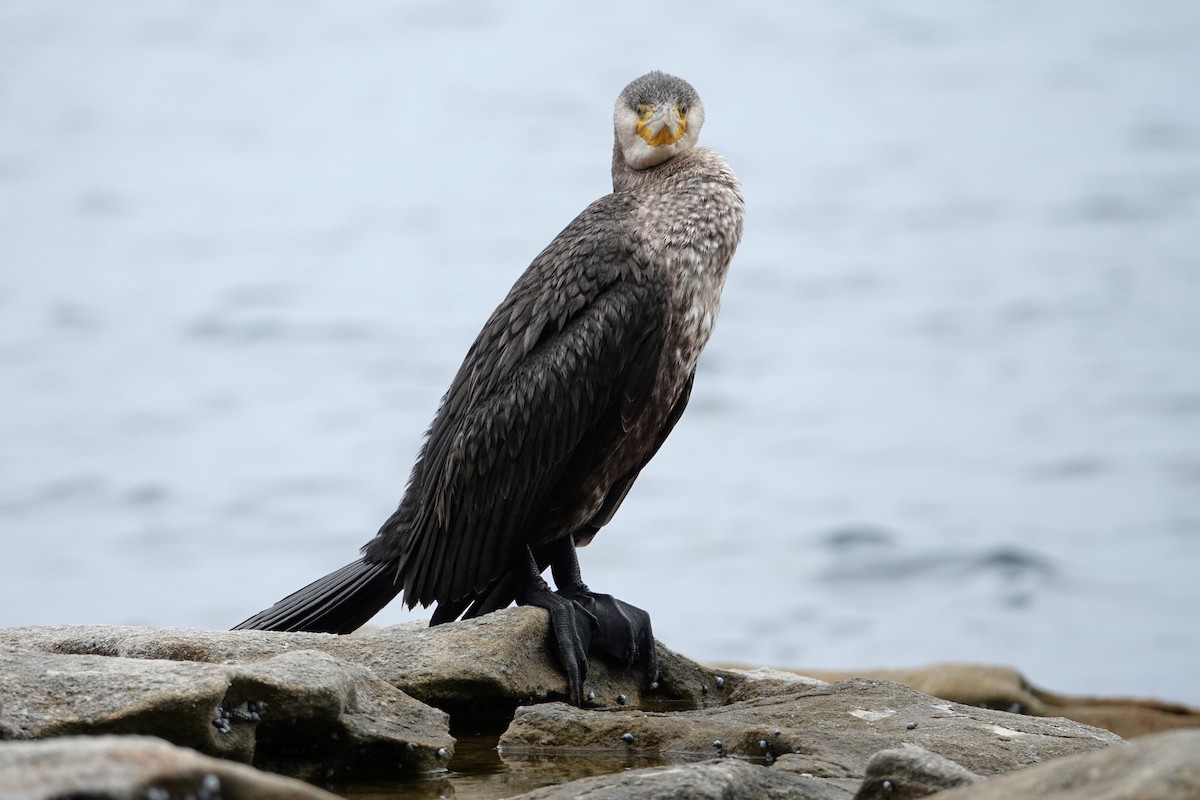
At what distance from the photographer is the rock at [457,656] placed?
3.87 m

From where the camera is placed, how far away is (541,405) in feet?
15.5

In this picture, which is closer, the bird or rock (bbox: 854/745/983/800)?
rock (bbox: 854/745/983/800)

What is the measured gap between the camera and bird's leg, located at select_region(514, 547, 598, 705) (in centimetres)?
440

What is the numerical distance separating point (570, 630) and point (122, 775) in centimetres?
246

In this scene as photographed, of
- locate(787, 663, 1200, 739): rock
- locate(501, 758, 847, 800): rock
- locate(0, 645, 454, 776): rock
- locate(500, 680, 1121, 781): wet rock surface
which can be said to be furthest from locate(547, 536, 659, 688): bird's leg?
locate(787, 663, 1200, 739): rock

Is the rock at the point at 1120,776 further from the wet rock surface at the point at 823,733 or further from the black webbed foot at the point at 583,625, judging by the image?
the black webbed foot at the point at 583,625

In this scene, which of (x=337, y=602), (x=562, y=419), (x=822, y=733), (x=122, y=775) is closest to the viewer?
(x=122, y=775)

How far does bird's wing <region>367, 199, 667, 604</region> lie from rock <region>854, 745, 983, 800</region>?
196 cm

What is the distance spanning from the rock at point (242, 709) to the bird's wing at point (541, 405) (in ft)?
3.54

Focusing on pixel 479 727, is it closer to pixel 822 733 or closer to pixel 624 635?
pixel 624 635

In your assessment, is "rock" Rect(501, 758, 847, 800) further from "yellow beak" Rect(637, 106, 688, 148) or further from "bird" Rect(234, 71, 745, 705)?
"yellow beak" Rect(637, 106, 688, 148)

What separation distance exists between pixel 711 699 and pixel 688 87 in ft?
7.10

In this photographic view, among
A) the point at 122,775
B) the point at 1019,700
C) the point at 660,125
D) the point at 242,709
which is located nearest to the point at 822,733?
the point at 242,709

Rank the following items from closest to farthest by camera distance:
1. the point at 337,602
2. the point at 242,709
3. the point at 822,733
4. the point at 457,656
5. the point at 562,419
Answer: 1. the point at 242,709
2. the point at 822,733
3. the point at 457,656
4. the point at 562,419
5. the point at 337,602
